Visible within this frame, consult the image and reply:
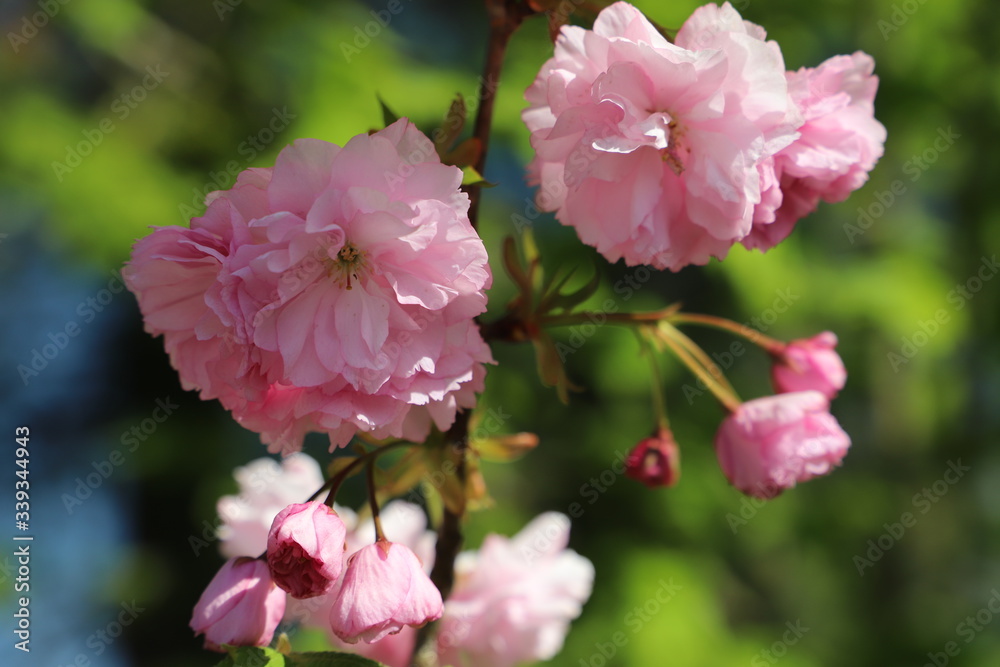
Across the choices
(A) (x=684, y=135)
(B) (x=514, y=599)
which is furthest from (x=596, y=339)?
(A) (x=684, y=135)

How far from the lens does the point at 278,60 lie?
121 inches

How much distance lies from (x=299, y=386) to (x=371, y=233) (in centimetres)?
15

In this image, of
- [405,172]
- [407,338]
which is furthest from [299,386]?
[405,172]

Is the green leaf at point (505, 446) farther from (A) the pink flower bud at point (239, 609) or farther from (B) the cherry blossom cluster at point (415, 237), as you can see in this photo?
(A) the pink flower bud at point (239, 609)

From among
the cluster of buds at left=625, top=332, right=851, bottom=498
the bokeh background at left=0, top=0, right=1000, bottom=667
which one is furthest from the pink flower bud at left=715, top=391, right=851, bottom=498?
the bokeh background at left=0, top=0, right=1000, bottom=667

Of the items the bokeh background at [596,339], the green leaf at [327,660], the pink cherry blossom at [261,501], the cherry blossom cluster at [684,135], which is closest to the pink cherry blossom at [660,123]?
the cherry blossom cluster at [684,135]

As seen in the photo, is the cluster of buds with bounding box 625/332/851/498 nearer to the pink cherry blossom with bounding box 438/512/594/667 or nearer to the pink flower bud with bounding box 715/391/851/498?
the pink flower bud with bounding box 715/391/851/498

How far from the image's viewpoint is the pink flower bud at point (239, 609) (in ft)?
2.73

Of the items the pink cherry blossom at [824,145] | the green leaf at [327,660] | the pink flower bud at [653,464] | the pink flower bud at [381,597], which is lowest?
the pink flower bud at [653,464]

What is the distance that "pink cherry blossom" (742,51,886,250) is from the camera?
0.87 meters

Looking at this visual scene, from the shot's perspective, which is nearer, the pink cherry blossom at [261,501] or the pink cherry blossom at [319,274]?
the pink cherry blossom at [319,274]

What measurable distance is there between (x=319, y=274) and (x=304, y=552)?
0.82ft

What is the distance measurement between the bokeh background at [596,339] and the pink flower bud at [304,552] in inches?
67.6

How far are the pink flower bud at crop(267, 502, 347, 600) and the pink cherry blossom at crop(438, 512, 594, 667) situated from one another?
484mm
